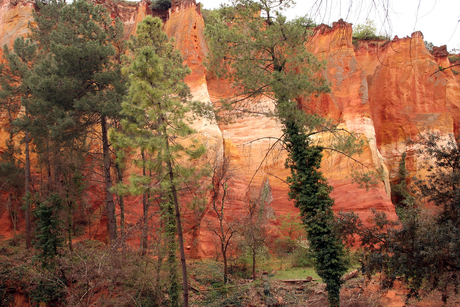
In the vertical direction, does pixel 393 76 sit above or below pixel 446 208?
above

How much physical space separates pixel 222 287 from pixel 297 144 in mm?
7790

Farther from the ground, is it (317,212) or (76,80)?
(76,80)

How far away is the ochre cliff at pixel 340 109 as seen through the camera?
24109 millimetres

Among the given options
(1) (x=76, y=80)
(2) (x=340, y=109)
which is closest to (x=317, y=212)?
(1) (x=76, y=80)

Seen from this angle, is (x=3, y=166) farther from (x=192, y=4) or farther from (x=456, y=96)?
(x=456, y=96)

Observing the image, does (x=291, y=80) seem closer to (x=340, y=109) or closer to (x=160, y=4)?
(x=340, y=109)

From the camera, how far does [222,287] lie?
15.1m

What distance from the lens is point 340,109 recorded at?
92.6 ft

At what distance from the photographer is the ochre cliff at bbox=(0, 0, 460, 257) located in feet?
79.1

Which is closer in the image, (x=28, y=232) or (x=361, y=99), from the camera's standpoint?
(x=28, y=232)

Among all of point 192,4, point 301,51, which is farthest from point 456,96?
point 301,51

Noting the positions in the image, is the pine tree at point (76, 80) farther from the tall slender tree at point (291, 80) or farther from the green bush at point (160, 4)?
the green bush at point (160, 4)

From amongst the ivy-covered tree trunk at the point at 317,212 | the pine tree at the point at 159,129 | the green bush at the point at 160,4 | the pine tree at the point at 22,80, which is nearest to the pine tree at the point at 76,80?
the pine tree at the point at 22,80

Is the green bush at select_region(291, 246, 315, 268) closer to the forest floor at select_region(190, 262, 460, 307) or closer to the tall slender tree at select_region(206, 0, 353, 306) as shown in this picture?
the forest floor at select_region(190, 262, 460, 307)
